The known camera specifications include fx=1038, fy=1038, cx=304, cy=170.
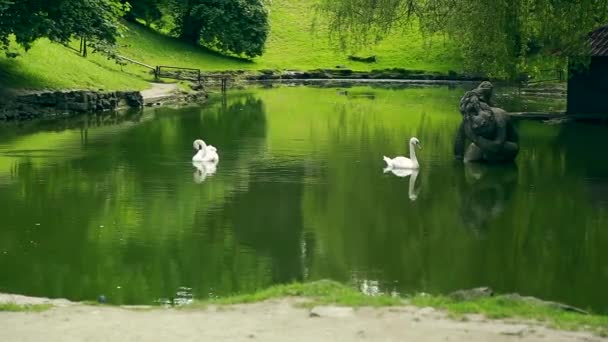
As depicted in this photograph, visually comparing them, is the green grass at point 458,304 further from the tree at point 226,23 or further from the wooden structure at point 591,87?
the tree at point 226,23

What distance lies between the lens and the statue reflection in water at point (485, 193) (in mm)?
20688

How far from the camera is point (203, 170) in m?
27.8

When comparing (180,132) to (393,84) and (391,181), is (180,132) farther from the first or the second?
(393,84)

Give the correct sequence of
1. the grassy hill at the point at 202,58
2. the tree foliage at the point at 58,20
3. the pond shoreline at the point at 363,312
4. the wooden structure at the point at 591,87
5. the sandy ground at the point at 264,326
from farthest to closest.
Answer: the grassy hill at the point at 202,58 → the wooden structure at the point at 591,87 → the tree foliage at the point at 58,20 → the pond shoreline at the point at 363,312 → the sandy ground at the point at 264,326

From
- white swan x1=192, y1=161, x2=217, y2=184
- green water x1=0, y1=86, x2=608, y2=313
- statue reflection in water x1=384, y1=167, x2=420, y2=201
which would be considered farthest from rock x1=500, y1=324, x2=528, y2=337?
white swan x1=192, y1=161, x2=217, y2=184

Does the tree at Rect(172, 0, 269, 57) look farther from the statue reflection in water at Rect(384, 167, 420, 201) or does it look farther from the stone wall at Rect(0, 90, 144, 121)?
the statue reflection in water at Rect(384, 167, 420, 201)

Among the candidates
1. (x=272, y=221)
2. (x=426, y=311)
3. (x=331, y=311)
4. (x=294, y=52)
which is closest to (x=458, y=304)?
(x=426, y=311)

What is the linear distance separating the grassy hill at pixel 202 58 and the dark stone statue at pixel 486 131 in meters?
16.8

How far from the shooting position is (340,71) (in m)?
81.2

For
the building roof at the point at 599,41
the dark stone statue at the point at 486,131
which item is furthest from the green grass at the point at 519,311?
the building roof at the point at 599,41

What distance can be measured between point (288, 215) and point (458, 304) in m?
9.58

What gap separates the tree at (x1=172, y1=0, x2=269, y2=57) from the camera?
79.7 metres

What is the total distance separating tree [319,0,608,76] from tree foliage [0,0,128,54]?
10896 mm

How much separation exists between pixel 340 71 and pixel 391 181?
55589mm
